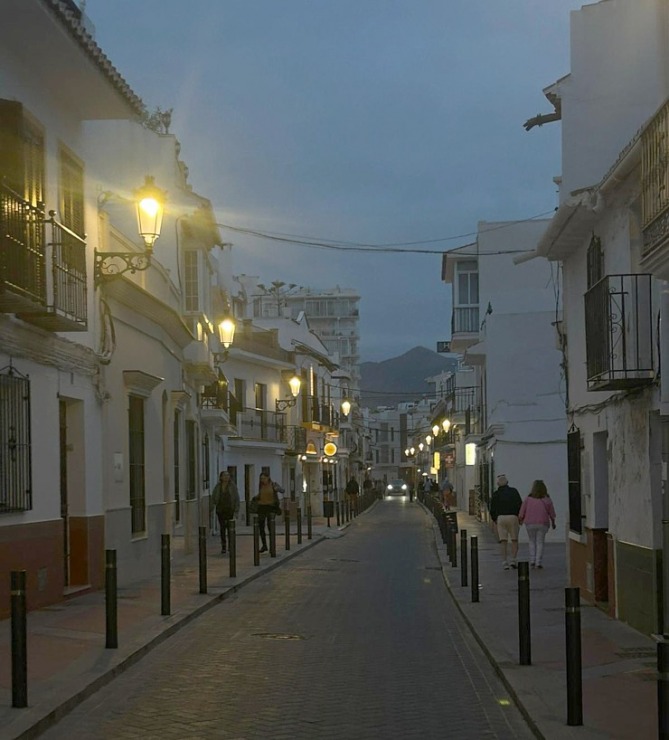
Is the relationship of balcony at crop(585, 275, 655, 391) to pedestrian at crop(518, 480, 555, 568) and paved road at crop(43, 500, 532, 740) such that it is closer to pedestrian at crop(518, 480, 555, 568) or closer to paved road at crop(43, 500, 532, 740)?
paved road at crop(43, 500, 532, 740)

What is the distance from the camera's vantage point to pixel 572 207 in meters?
14.4

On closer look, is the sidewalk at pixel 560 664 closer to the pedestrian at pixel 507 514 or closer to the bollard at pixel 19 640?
the pedestrian at pixel 507 514

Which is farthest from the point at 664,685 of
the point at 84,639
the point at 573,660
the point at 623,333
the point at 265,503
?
the point at 265,503

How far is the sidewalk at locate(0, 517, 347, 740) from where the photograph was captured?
28.1ft

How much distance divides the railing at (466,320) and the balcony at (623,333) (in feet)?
98.2

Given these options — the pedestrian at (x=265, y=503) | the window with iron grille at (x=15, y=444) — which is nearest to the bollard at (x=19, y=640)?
the window with iron grille at (x=15, y=444)

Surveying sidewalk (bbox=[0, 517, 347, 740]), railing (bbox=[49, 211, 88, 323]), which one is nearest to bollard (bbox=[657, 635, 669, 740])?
sidewalk (bbox=[0, 517, 347, 740])

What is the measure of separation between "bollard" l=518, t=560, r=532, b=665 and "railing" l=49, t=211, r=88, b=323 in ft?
20.6

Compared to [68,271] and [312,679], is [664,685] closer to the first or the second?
[312,679]

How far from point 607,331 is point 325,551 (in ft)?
54.4

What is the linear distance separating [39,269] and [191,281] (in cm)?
1383

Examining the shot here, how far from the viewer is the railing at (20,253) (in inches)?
485

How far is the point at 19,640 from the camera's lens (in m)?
8.30

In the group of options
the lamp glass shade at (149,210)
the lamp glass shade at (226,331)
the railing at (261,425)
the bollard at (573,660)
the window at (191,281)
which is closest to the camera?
the bollard at (573,660)
